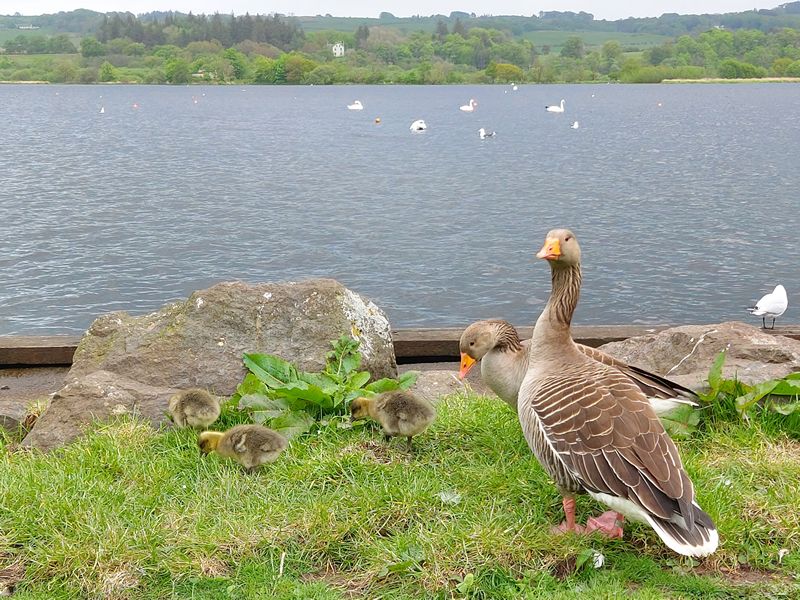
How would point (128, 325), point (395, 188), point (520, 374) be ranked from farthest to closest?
1. point (395, 188)
2. point (128, 325)
3. point (520, 374)

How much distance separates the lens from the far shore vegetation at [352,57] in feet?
504

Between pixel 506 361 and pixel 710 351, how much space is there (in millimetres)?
2536

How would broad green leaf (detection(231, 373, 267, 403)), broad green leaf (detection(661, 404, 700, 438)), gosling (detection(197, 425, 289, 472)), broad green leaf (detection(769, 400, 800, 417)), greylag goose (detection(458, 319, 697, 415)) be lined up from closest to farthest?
gosling (detection(197, 425, 289, 472)) → greylag goose (detection(458, 319, 697, 415)) → broad green leaf (detection(769, 400, 800, 417)) → broad green leaf (detection(661, 404, 700, 438)) → broad green leaf (detection(231, 373, 267, 403))

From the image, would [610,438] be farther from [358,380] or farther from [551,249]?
[358,380]

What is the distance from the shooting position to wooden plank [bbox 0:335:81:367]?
30.9 feet

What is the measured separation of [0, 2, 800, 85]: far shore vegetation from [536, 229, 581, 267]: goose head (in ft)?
503

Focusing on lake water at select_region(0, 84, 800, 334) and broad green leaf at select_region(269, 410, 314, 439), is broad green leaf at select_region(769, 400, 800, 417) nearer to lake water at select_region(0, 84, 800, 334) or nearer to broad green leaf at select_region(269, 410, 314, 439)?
broad green leaf at select_region(269, 410, 314, 439)

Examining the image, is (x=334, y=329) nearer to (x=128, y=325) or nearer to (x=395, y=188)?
(x=128, y=325)

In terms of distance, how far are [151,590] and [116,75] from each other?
535 ft

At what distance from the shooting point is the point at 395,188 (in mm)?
34438

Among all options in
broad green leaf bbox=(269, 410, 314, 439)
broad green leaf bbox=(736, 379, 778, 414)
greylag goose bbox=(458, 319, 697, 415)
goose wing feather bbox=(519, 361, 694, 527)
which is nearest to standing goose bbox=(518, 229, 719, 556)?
goose wing feather bbox=(519, 361, 694, 527)

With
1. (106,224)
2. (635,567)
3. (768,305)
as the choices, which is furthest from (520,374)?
(106,224)

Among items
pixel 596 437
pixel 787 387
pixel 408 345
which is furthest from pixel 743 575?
pixel 408 345

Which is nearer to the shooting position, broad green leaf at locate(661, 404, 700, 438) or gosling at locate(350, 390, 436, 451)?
gosling at locate(350, 390, 436, 451)
